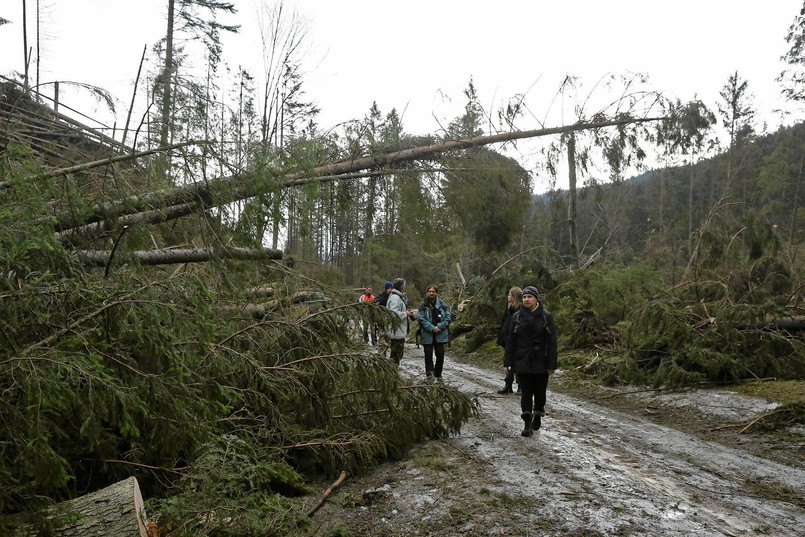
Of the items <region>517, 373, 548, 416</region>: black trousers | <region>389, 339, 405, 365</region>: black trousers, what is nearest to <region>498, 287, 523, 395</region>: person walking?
<region>389, 339, 405, 365</region>: black trousers

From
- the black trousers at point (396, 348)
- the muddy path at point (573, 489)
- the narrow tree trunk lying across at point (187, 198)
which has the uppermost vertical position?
the narrow tree trunk lying across at point (187, 198)

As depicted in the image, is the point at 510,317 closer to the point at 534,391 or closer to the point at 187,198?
the point at 534,391

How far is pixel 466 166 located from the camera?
29.7 feet

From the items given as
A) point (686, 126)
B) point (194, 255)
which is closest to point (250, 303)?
point (194, 255)

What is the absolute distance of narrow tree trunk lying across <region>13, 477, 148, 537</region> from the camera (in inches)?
113

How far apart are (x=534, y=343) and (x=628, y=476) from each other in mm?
1990

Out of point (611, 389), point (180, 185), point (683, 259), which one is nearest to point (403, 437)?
point (180, 185)

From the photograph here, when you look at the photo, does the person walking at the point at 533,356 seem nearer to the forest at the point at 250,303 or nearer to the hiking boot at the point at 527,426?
the hiking boot at the point at 527,426

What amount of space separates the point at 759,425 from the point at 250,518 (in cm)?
656

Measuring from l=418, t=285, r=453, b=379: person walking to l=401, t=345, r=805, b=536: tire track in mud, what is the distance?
216cm

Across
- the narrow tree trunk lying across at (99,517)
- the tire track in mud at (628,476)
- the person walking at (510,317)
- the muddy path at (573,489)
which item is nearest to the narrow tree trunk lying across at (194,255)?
the muddy path at (573,489)

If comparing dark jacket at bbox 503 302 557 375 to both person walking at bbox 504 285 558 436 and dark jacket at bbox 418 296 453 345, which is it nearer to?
person walking at bbox 504 285 558 436

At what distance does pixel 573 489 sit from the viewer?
15.5 ft

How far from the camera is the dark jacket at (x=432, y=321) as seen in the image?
396 inches
